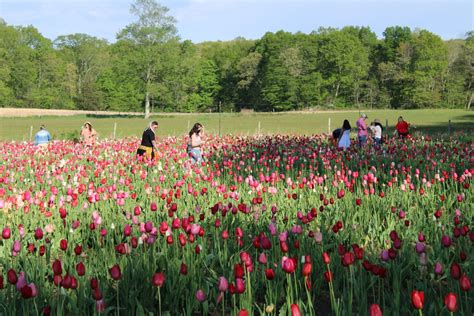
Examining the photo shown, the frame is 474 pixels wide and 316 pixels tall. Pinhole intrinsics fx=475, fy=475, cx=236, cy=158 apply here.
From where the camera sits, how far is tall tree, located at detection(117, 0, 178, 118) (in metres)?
57.7

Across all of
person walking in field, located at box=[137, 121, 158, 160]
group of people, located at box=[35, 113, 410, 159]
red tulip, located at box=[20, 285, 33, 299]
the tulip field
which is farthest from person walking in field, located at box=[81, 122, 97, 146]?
red tulip, located at box=[20, 285, 33, 299]

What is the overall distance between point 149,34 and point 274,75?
32142mm

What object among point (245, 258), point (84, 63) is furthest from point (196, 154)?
point (84, 63)

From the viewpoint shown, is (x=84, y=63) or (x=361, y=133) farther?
(x=84, y=63)

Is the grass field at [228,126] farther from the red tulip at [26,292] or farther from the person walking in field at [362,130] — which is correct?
the red tulip at [26,292]

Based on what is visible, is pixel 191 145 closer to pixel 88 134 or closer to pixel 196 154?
pixel 196 154

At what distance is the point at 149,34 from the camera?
58500 mm

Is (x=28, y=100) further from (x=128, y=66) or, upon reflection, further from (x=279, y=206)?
(x=279, y=206)

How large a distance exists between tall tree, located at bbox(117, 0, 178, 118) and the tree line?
7387 mm

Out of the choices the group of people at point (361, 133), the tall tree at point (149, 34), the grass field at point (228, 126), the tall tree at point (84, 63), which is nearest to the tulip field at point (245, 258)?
the group of people at point (361, 133)

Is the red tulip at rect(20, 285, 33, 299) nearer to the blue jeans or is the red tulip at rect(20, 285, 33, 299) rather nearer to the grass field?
the blue jeans

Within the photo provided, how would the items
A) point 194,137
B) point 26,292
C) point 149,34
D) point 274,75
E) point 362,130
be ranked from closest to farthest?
point 26,292
point 194,137
point 362,130
point 149,34
point 274,75

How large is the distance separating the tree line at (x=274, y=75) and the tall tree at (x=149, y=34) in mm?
7387

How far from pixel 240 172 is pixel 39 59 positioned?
3299 inches
